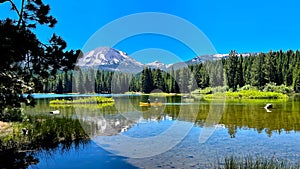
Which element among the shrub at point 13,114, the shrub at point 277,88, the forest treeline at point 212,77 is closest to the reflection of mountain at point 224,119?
the shrub at point 13,114

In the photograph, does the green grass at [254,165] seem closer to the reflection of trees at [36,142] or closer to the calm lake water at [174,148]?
the calm lake water at [174,148]

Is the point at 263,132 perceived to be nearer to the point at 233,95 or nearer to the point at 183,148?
the point at 183,148

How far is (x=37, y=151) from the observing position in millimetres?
12109

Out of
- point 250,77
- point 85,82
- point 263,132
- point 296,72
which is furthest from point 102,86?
point 263,132

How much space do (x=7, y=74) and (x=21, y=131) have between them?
23.5 feet

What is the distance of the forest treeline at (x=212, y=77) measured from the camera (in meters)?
85.4

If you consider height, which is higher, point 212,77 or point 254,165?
point 212,77

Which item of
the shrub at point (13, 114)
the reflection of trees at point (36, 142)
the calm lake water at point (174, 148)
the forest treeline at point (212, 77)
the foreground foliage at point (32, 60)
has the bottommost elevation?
the calm lake water at point (174, 148)

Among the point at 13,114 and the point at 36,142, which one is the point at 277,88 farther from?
→ the point at 36,142


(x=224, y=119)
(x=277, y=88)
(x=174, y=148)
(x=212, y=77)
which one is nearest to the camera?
(x=174, y=148)

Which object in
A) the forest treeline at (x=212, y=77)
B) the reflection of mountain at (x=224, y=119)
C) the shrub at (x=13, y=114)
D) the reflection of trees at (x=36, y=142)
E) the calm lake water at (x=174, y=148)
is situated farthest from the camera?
the forest treeline at (x=212, y=77)

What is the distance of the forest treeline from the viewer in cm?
8538

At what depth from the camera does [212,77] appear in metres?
95.4

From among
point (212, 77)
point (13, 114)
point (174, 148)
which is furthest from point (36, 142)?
point (212, 77)
